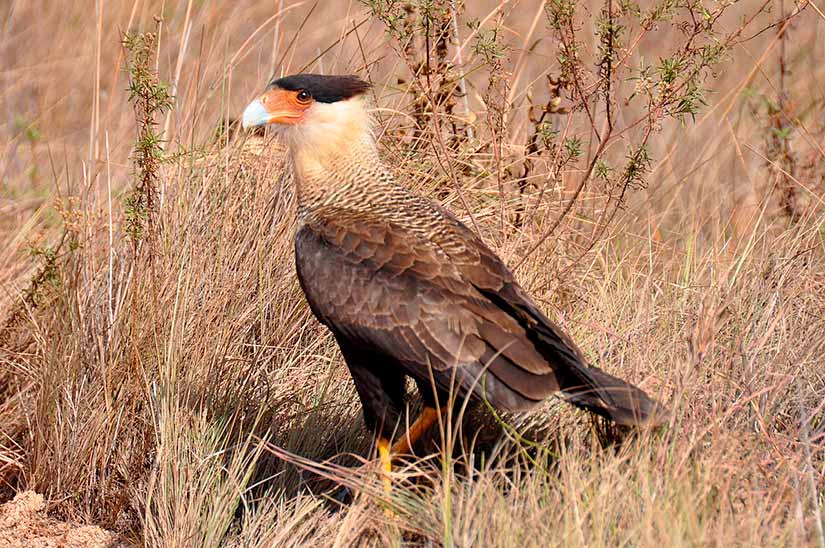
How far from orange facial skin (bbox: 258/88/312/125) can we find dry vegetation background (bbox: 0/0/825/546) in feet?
1.36

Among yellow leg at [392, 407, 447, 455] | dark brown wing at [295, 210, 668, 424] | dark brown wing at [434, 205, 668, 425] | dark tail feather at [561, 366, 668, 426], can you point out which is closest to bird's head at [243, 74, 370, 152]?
dark brown wing at [295, 210, 668, 424]

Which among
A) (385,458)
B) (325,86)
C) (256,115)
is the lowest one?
(385,458)

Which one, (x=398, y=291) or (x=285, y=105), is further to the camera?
(x=285, y=105)

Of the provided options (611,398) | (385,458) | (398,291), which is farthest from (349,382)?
(611,398)

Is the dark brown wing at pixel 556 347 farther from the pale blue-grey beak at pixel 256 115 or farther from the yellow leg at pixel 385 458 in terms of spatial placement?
the pale blue-grey beak at pixel 256 115

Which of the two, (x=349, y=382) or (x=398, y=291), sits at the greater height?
(x=398, y=291)

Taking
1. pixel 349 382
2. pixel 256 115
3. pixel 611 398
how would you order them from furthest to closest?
pixel 349 382, pixel 256 115, pixel 611 398

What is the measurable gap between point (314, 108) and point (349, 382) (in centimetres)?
102

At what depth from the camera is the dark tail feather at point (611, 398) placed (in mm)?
3270

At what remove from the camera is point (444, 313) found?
3.52 metres

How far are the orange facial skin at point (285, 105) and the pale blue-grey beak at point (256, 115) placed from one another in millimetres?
13

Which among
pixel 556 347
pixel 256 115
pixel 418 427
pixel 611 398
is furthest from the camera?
pixel 256 115

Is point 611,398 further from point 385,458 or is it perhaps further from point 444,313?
point 385,458

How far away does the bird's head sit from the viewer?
411 cm
